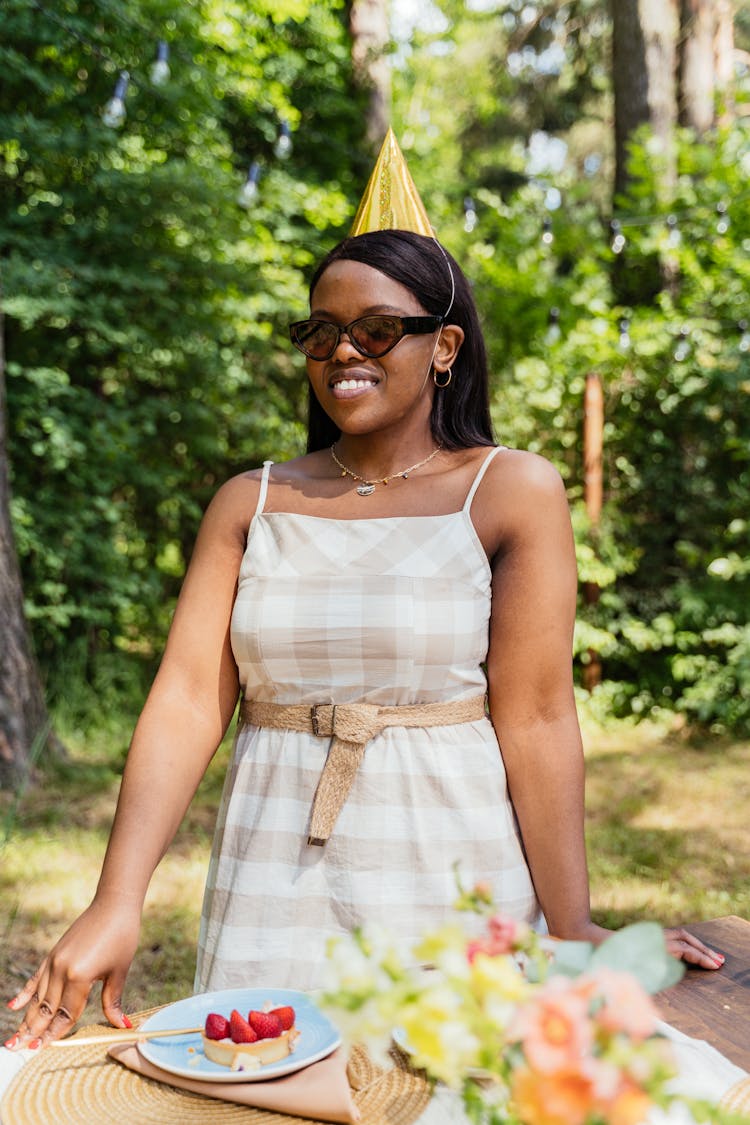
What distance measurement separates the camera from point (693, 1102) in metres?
0.55

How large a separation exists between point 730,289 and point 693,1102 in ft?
22.8

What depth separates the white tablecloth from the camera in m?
1.01

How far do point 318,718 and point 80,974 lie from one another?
0.47 m

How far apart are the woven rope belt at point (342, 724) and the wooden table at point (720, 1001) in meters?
0.46

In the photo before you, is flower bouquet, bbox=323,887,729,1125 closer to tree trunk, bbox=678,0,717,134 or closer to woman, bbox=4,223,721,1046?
woman, bbox=4,223,721,1046

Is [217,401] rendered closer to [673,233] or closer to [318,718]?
[673,233]

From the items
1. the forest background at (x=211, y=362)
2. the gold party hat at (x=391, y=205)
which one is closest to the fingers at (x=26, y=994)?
the gold party hat at (x=391, y=205)

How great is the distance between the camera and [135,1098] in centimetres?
105

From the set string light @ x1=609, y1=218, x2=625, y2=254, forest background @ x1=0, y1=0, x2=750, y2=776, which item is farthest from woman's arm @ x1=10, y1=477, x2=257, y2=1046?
string light @ x1=609, y1=218, x2=625, y2=254

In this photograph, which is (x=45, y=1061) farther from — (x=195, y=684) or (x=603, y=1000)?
(x=603, y=1000)

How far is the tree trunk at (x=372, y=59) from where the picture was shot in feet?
34.0

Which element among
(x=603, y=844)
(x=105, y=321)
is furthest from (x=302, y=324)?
(x=105, y=321)

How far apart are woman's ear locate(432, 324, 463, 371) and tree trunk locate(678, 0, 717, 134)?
846cm

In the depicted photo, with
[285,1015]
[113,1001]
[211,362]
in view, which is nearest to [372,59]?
[211,362]
